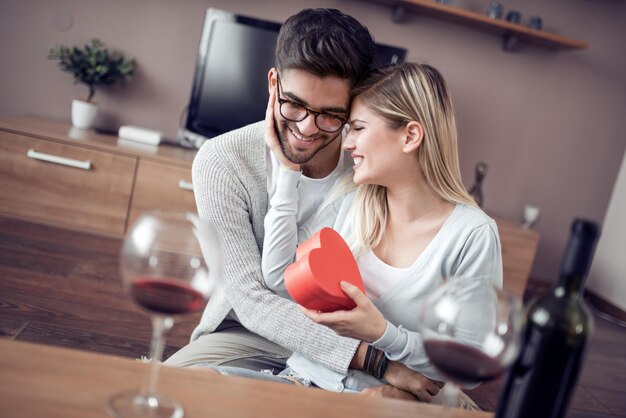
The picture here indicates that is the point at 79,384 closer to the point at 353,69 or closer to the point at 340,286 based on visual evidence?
the point at 340,286

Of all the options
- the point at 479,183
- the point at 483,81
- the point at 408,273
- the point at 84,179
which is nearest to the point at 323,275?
the point at 408,273

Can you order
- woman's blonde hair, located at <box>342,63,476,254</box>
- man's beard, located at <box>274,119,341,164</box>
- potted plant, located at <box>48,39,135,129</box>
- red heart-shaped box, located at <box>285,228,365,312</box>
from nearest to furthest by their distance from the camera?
red heart-shaped box, located at <box>285,228,365,312</box>
woman's blonde hair, located at <box>342,63,476,254</box>
man's beard, located at <box>274,119,341,164</box>
potted plant, located at <box>48,39,135,129</box>

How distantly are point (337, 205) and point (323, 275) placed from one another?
53 centimetres

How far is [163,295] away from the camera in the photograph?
26.4 inches

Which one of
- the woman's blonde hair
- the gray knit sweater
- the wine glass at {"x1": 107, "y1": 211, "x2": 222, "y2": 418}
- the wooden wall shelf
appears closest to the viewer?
the wine glass at {"x1": 107, "y1": 211, "x2": 222, "y2": 418}

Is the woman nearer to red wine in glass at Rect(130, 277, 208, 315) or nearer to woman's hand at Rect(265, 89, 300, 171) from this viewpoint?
woman's hand at Rect(265, 89, 300, 171)

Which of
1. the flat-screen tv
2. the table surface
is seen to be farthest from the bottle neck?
the flat-screen tv

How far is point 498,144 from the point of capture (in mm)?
4109

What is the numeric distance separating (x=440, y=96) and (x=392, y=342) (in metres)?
0.60

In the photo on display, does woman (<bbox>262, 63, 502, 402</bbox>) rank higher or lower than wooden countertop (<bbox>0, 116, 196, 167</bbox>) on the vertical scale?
higher

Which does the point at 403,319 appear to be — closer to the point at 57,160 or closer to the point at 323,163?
the point at 323,163

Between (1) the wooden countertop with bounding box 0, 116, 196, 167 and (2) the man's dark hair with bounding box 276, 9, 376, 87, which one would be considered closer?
(2) the man's dark hair with bounding box 276, 9, 376, 87

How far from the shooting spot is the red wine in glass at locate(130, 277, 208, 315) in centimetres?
67

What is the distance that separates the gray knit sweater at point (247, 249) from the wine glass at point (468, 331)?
609 mm
